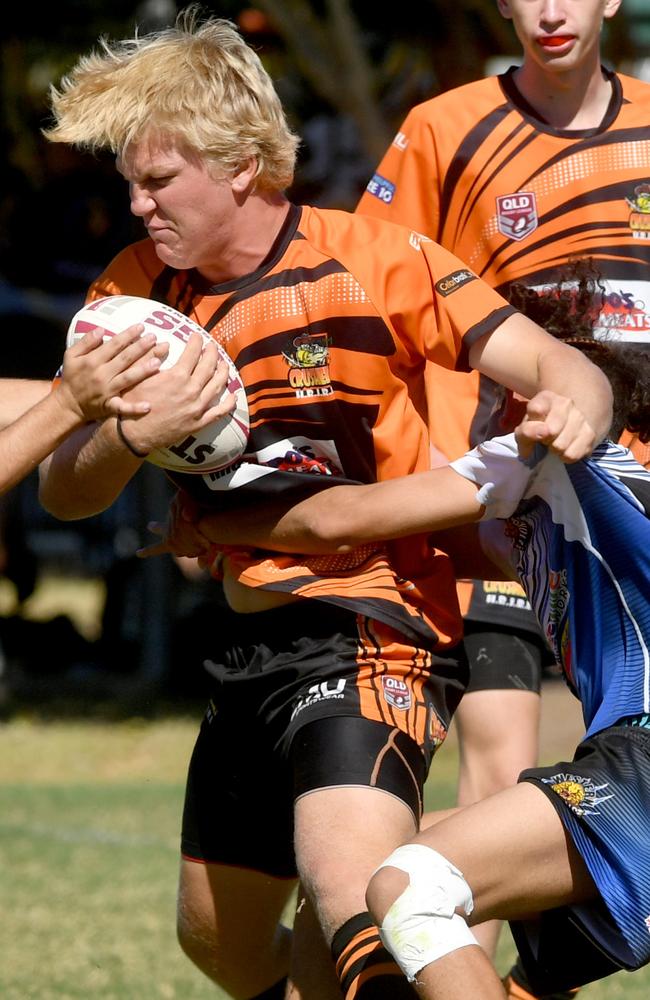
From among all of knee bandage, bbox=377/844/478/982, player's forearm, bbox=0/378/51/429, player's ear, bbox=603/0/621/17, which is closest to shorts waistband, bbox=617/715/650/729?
knee bandage, bbox=377/844/478/982

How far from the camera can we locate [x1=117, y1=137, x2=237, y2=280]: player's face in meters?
3.41

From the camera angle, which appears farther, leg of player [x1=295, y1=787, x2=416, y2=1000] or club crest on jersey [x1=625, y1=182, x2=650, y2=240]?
club crest on jersey [x1=625, y1=182, x2=650, y2=240]

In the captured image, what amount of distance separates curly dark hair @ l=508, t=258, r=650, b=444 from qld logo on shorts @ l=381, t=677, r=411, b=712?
2.43 feet

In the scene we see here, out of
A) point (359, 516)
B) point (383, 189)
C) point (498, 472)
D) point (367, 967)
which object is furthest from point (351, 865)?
point (383, 189)

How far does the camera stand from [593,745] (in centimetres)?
298

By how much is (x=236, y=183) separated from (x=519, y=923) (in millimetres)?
1770

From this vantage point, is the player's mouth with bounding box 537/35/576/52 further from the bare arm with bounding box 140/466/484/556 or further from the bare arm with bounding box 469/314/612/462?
the bare arm with bounding box 140/466/484/556

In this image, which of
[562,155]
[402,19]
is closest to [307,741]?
[562,155]

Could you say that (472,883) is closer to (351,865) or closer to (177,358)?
(351,865)

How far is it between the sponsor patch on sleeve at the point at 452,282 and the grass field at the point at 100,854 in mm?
2776

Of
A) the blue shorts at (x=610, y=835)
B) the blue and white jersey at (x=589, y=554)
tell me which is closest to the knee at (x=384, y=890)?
the blue shorts at (x=610, y=835)

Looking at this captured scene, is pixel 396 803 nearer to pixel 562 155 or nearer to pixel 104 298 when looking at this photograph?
pixel 104 298

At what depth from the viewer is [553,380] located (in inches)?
123

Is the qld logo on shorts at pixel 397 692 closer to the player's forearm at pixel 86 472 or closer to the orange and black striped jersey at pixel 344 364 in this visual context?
the orange and black striped jersey at pixel 344 364
